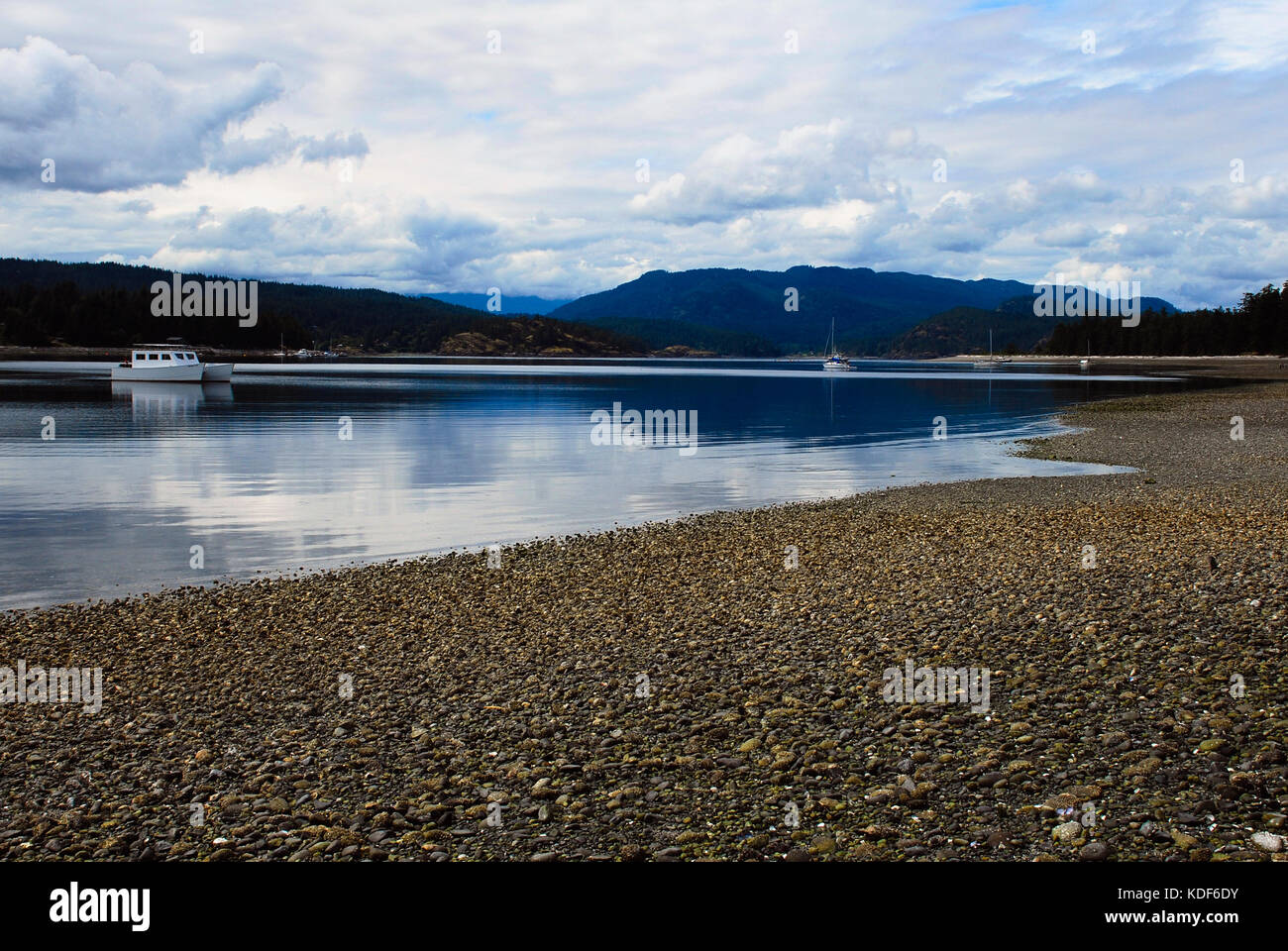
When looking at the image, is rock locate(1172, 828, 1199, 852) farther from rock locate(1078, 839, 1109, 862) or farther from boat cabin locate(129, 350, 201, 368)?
boat cabin locate(129, 350, 201, 368)

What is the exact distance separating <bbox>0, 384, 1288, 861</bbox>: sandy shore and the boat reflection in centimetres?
6115

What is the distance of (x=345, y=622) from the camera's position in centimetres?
1513

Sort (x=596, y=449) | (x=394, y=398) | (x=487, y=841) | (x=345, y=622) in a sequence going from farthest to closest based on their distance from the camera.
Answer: (x=394, y=398), (x=596, y=449), (x=345, y=622), (x=487, y=841)

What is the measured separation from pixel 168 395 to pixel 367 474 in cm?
6425

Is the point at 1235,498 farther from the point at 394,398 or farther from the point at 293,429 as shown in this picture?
the point at 394,398

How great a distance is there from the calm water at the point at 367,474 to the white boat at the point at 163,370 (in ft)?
92.3

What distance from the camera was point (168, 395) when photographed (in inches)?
3590

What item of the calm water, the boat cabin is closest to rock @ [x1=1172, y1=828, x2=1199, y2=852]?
the calm water

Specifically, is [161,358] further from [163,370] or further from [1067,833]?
[1067,833]

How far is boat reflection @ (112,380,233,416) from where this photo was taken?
7275 centimetres

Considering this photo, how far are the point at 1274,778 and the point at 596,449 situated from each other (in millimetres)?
40096

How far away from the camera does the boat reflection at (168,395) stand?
239 ft

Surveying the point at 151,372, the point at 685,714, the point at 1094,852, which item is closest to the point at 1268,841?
the point at 1094,852
